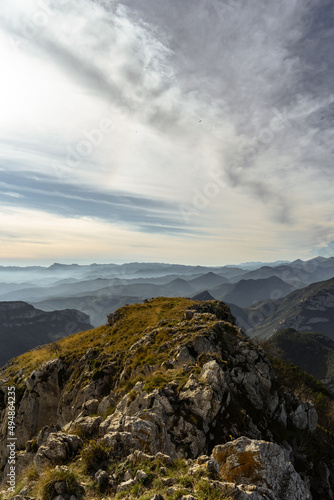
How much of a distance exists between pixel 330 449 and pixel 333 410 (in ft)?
158

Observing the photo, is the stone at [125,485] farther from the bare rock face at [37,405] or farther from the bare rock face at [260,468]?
the bare rock face at [37,405]

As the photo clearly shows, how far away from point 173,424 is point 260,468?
780cm

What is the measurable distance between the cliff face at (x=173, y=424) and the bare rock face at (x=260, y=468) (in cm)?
5

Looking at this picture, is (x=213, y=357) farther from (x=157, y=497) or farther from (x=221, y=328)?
(x=157, y=497)

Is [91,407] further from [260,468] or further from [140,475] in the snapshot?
[260,468]

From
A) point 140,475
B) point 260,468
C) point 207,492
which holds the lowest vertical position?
point 260,468

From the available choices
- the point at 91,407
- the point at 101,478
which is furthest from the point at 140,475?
the point at 91,407

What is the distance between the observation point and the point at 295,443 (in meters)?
25.9

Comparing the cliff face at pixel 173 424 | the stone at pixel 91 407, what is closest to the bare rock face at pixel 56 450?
the cliff face at pixel 173 424

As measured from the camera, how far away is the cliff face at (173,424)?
11.6m

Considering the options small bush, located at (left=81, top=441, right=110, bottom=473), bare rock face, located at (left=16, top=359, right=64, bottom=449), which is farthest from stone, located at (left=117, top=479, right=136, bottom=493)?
bare rock face, located at (left=16, top=359, right=64, bottom=449)

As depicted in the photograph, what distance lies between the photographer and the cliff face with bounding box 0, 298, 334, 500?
457 inches

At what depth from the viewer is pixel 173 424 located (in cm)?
1831

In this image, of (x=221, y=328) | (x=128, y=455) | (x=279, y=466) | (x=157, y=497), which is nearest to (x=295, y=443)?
(x=221, y=328)
